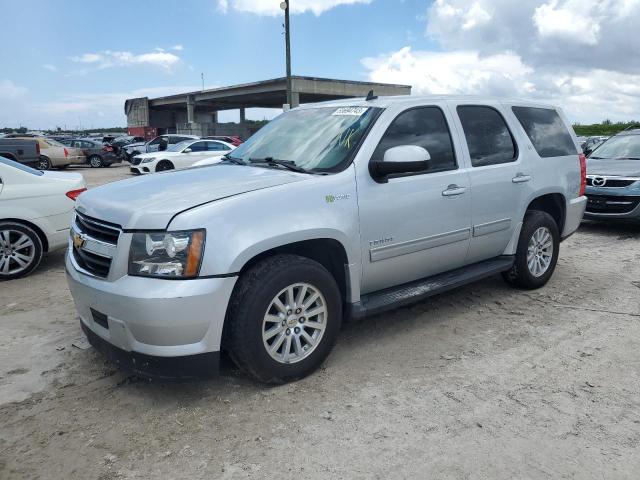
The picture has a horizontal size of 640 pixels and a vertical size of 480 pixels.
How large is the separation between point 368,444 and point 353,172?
5.76ft

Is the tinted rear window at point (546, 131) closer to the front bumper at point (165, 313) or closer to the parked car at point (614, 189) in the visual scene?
the parked car at point (614, 189)

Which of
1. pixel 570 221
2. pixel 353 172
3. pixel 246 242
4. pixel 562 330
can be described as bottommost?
pixel 562 330

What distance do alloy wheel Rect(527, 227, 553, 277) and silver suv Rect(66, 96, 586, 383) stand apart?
12cm

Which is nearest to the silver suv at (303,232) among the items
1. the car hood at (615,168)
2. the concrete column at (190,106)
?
the car hood at (615,168)

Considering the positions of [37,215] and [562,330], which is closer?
[562,330]

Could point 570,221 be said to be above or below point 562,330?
above

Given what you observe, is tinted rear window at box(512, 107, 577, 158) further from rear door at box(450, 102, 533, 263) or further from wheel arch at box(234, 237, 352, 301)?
wheel arch at box(234, 237, 352, 301)

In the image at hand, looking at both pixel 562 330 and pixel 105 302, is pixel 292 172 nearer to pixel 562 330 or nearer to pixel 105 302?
pixel 105 302

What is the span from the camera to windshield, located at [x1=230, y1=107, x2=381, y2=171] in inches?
149

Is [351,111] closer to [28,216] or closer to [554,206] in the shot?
[554,206]

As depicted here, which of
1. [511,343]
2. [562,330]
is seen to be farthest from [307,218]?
[562,330]

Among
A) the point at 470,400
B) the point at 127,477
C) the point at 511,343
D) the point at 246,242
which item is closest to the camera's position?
the point at 127,477

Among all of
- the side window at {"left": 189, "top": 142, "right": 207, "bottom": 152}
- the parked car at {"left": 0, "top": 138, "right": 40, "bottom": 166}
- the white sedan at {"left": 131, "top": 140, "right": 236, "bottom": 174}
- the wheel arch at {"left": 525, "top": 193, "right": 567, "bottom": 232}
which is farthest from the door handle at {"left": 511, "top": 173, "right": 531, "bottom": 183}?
the parked car at {"left": 0, "top": 138, "right": 40, "bottom": 166}

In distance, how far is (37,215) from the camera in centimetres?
616
